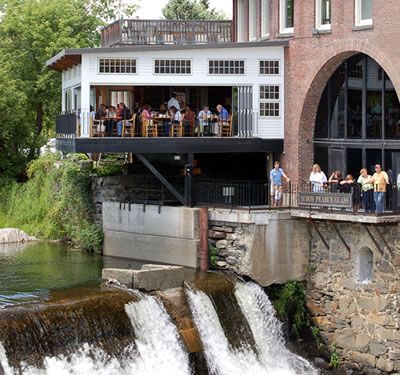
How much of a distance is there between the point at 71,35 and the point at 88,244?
19.0 meters

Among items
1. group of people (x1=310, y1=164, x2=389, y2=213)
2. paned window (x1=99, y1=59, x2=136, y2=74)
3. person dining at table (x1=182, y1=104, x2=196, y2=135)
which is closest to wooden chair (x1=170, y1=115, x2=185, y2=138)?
person dining at table (x1=182, y1=104, x2=196, y2=135)

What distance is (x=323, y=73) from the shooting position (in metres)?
34.6

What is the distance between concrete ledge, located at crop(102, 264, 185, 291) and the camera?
3094cm

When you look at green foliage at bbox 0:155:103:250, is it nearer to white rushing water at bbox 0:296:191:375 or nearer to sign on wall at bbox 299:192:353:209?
sign on wall at bbox 299:192:353:209

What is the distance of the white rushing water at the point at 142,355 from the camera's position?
27312 millimetres

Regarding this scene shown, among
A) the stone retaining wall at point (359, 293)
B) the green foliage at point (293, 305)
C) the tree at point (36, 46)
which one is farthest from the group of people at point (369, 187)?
the tree at point (36, 46)

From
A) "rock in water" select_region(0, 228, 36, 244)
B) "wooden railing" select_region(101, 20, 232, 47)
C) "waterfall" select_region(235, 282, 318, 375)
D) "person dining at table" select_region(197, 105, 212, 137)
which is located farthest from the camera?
"rock in water" select_region(0, 228, 36, 244)

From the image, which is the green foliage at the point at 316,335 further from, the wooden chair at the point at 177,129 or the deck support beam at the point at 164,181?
the wooden chair at the point at 177,129

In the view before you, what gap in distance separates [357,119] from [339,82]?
1399mm

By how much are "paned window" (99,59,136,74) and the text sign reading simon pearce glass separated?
278 inches

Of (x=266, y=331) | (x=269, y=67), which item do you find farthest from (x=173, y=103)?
(x=266, y=331)

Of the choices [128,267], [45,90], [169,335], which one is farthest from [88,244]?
[45,90]

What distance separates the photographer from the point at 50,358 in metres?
27.1

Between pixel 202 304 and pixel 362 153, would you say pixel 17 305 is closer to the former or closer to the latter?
pixel 202 304
